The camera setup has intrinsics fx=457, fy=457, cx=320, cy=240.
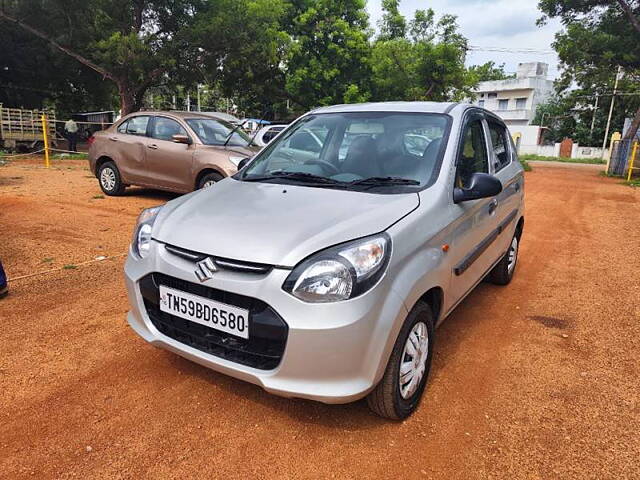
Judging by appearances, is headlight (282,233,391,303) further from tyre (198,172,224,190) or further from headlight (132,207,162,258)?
tyre (198,172,224,190)

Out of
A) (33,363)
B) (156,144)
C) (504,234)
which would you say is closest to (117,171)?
(156,144)

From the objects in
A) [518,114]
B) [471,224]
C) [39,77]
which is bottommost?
[471,224]

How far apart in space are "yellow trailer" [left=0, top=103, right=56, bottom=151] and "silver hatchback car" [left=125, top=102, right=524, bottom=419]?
1875 centimetres

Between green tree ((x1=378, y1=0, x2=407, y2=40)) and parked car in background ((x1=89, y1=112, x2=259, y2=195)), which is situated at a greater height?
green tree ((x1=378, y1=0, x2=407, y2=40))

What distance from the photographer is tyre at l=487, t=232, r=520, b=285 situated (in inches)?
176

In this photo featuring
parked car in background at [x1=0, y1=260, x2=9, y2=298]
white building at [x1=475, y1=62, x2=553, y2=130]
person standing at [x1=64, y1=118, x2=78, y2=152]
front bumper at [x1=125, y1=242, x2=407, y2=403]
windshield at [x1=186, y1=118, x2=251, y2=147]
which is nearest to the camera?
front bumper at [x1=125, y1=242, x2=407, y2=403]

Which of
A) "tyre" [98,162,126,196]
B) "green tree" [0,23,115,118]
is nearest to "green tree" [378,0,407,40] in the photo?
"green tree" [0,23,115,118]

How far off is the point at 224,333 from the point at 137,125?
7.06 m

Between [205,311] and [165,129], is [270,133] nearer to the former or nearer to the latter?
[165,129]

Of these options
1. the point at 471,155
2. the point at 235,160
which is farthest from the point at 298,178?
the point at 235,160

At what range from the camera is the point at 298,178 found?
2982 mm

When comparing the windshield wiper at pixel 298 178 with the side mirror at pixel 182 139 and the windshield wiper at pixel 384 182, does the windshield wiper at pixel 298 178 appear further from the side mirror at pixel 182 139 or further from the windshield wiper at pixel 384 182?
the side mirror at pixel 182 139

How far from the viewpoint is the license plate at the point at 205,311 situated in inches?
82.7

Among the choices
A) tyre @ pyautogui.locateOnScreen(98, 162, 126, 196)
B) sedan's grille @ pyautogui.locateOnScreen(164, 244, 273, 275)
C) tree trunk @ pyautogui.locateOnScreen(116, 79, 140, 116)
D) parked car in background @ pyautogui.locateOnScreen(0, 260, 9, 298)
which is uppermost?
tree trunk @ pyautogui.locateOnScreen(116, 79, 140, 116)
